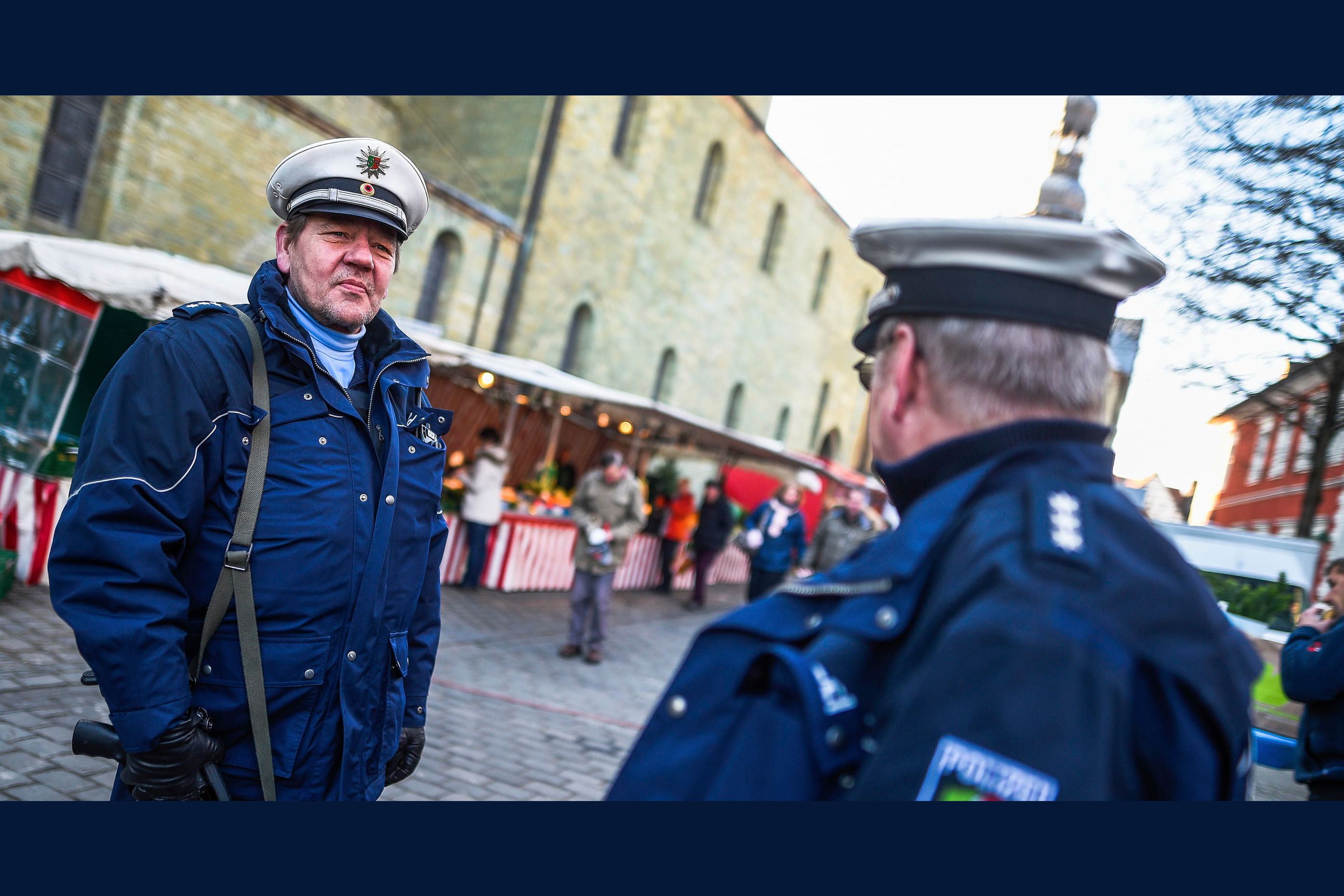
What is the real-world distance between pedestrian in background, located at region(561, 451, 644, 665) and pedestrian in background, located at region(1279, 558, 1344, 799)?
5427 millimetres

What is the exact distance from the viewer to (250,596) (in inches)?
72.5

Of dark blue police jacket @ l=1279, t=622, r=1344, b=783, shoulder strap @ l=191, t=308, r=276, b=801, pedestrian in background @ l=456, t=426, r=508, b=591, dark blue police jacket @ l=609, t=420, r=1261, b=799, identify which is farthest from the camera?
pedestrian in background @ l=456, t=426, r=508, b=591

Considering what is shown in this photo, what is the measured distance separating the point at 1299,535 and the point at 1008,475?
10.9 feet

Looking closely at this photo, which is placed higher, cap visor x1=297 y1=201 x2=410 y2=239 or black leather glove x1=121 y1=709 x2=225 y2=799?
cap visor x1=297 y1=201 x2=410 y2=239


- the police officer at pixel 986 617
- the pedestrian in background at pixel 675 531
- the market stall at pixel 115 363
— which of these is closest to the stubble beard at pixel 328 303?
the market stall at pixel 115 363

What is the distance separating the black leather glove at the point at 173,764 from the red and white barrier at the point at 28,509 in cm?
557

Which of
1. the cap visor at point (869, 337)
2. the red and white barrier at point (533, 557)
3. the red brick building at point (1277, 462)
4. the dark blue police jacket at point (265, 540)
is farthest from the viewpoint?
the red and white barrier at point (533, 557)

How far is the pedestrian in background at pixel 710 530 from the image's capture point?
12.5 m

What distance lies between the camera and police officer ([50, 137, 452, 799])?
5.56ft

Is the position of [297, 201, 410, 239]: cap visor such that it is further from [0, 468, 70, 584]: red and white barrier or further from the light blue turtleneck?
[0, 468, 70, 584]: red and white barrier

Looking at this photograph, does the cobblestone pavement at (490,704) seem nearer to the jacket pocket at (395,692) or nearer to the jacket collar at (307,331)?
the jacket pocket at (395,692)

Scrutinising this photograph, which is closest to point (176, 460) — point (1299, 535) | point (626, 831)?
point (626, 831)

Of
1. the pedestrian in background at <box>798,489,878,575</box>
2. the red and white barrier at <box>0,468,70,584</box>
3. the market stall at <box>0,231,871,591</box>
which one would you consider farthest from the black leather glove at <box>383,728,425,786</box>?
the pedestrian in background at <box>798,489,878,575</box>

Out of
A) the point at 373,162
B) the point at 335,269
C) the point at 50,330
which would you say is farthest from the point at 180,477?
the point at 50,330
